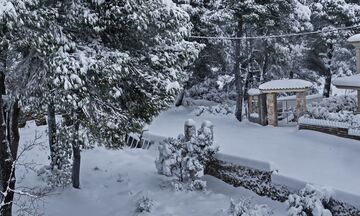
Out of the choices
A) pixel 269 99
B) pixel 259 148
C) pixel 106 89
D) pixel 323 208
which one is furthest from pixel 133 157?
pixel 323 208

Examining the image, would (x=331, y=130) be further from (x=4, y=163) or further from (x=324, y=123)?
(x=4, y=163)

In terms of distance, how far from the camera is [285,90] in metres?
17.8

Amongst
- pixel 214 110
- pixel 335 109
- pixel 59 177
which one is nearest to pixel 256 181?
pixel 59 177

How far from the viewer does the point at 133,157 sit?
16.4 meters

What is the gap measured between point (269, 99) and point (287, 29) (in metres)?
6.73

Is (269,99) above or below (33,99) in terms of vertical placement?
below

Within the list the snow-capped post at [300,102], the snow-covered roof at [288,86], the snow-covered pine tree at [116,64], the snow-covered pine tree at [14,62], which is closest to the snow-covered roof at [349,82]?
the snow-covered roof at [288,86]

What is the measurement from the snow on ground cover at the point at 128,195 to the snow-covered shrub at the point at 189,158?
1.72 feet

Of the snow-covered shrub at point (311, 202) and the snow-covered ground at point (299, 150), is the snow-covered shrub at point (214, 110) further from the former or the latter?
the snow-covered shrub at point (311, 202)

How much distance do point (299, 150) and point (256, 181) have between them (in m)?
2.55

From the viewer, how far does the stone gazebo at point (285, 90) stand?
17672 millimetres

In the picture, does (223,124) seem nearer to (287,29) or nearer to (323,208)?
(287,29)

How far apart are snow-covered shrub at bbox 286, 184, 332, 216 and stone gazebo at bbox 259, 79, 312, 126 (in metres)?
9.99

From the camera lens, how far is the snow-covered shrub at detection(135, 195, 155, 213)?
1064 cm
